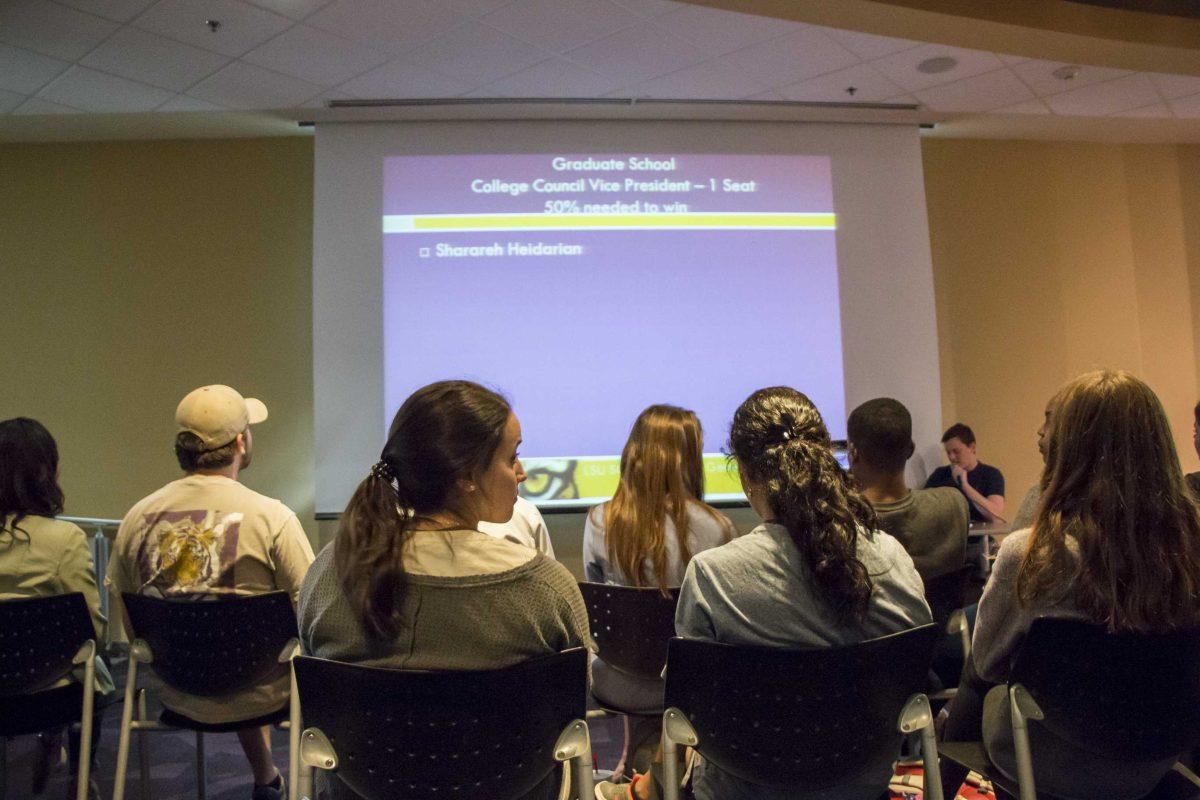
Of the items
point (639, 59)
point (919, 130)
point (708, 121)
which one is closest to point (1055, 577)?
point (639, 59)

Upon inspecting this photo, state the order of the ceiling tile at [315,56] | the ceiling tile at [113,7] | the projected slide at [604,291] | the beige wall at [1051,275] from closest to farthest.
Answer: the ceiling tile at [113,7], the ceiling tile at [315,56], the projected slide at [604,291], the beige wall at [1051,275]

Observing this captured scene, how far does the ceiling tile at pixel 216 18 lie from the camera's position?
3703 mm

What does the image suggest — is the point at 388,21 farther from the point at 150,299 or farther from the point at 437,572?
the point at 437,572

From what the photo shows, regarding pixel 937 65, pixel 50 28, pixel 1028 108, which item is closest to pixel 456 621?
pixel 50 28

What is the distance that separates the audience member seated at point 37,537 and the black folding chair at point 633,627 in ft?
4.49

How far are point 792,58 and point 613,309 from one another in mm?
1579

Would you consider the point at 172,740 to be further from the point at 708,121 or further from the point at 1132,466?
the point at 708,121

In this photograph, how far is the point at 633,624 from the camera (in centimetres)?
226

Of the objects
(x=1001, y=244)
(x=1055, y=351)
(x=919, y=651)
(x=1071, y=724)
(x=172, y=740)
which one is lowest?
(x=172, y=740)

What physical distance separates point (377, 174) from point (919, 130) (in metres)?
3.23

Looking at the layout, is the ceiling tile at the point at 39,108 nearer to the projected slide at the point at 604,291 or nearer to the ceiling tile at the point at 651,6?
the projected slide at the point at 604,291

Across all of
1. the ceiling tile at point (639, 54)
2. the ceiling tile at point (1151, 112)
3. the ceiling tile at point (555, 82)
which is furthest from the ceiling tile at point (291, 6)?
the ceiling tile at point (1151, 112)

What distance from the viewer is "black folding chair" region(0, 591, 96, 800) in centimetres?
220

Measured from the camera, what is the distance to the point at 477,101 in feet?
15.8
